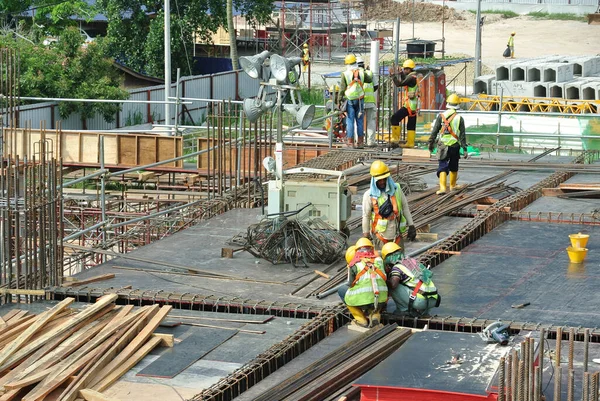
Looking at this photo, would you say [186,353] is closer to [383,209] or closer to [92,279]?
[92,279]

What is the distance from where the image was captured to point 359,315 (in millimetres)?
15594

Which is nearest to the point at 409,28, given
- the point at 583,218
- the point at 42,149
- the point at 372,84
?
the point at 372,84

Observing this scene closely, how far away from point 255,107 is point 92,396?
8594mm

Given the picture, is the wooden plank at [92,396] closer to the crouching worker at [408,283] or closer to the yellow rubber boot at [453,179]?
the crouching worker at [408,283]

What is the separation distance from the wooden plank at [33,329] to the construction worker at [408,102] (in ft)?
43.5

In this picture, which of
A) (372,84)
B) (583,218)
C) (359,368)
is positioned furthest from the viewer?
(372,84)

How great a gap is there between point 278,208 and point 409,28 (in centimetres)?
6309

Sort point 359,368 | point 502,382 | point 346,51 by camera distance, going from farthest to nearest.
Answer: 1. point 346,51
2. point 359,368
3. point 502,382

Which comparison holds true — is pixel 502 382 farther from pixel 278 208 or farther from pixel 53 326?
pixel 278 208

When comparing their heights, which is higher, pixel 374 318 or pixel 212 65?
pixel 212 65

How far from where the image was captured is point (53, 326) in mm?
15336

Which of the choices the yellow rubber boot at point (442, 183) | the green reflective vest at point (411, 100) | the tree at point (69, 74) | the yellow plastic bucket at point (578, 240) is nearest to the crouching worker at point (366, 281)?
the yellow plastic bucket at point (578, 240)

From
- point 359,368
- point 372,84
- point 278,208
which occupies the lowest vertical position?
point 359,368

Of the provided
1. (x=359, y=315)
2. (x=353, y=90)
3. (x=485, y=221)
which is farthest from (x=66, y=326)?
(x=353, y=90)
